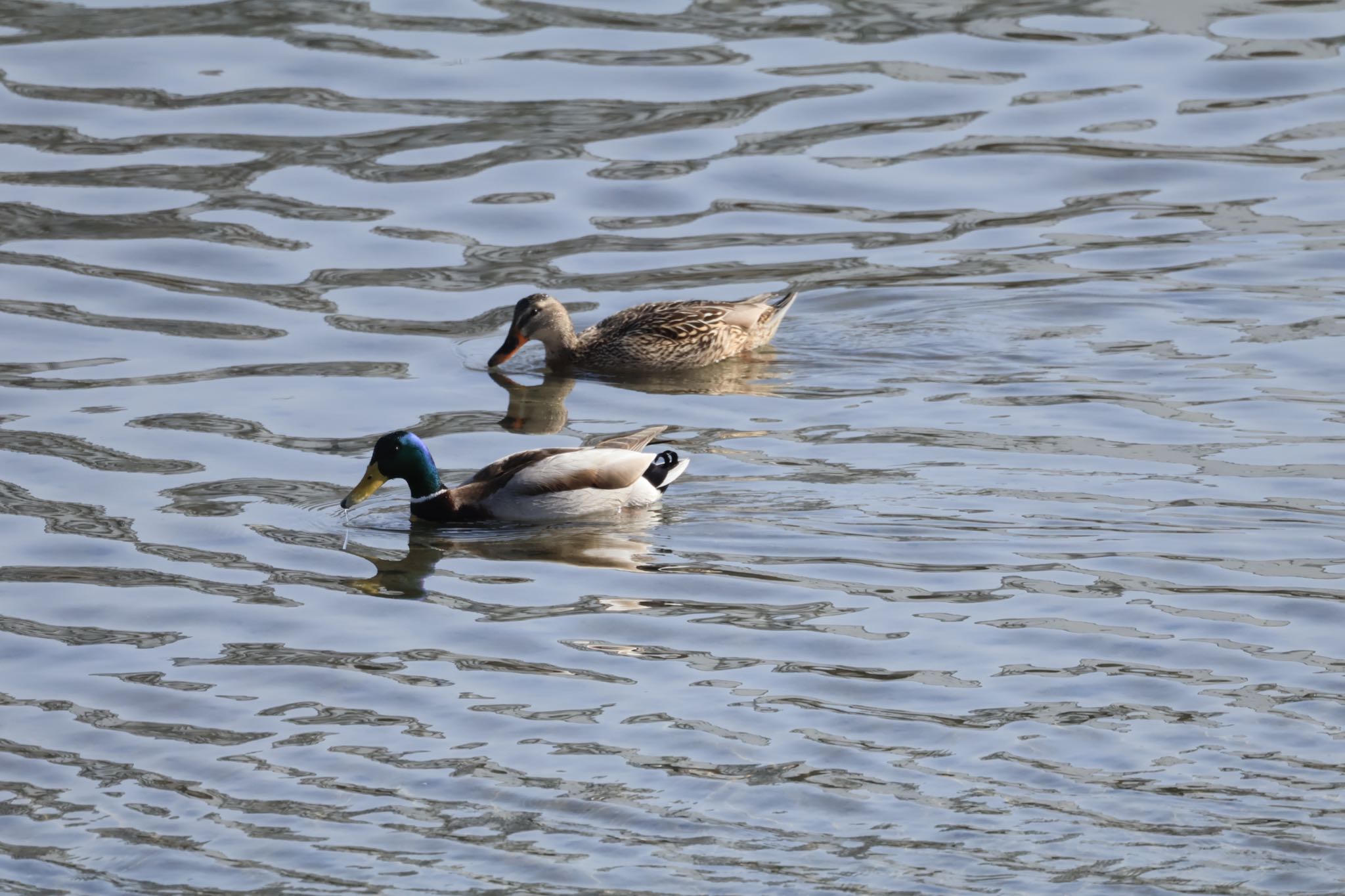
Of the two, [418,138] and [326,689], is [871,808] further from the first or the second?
[418,138]

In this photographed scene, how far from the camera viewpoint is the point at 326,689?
350 inches

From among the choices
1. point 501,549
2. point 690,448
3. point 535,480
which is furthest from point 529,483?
point 690,448

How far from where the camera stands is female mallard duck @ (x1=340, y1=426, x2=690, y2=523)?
1140 centimetres

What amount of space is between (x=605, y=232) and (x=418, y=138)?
2.42m

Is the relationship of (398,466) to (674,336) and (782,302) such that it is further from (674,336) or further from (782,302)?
(782,302)

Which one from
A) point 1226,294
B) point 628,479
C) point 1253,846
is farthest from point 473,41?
point 1253,846

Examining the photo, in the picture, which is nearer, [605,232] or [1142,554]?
[1142,554]

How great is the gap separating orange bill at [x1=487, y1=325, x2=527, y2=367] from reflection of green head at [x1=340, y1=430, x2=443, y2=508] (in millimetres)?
2822

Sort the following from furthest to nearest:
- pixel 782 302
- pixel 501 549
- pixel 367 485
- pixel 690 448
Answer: pixel 782 302
pixel 690 448
pixel 367 485
pixel 501 549

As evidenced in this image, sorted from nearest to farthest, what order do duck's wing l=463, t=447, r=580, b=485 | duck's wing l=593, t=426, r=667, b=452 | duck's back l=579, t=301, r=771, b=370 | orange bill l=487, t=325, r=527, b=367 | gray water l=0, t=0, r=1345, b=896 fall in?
gray water l=0, t=0, r=1345, b=896 → duck's wing l=463, t=447, r=580, b=485 → duck's wing l=593, t=426, r=667, b=452 → duck's back l=579, t=301, r=771, b=370 → orange bill l=487, t=325, r=527, b=367

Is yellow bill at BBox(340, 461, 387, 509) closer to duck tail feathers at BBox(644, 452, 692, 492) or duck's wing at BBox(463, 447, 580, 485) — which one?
duck's wing at BBox(463, 447, 580, 485)

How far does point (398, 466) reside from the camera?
11.4 m

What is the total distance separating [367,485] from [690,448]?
1.94 meters

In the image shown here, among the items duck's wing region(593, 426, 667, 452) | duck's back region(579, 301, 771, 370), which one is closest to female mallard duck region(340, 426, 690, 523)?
duck's wing region(593, 426, 667, 452)
